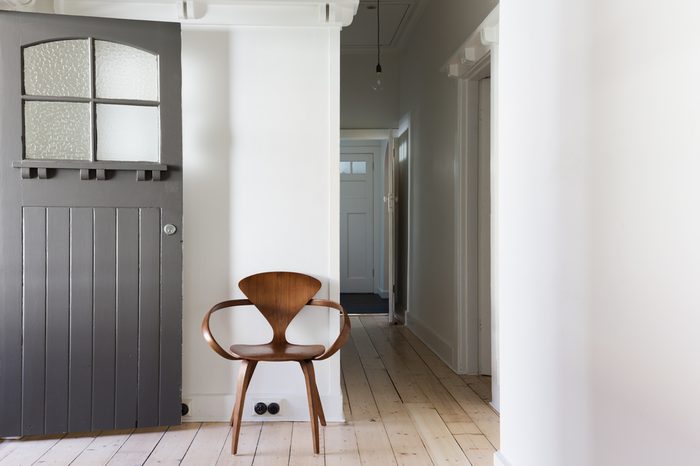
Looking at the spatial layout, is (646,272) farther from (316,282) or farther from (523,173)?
(316,282)

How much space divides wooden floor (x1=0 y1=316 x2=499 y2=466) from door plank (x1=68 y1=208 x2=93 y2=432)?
146 mm

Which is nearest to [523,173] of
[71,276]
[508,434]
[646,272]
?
[646,272]

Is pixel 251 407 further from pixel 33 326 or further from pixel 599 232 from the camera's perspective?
pixel 599 232

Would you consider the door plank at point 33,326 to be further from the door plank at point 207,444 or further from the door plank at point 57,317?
the door plank at point 207,444

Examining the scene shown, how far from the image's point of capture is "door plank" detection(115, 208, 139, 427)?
2883 mm

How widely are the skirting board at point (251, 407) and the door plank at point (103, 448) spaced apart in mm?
317

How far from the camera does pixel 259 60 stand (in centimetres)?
315

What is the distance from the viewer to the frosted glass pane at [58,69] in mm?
2795

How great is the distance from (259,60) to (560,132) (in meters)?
1.84

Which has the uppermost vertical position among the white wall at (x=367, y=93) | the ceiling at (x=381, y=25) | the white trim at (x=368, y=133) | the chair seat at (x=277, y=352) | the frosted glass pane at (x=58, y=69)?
the ceiling at (x=381, y=25)

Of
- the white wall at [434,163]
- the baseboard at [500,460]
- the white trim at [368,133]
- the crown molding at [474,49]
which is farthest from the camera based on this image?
the white trim at [368,133]

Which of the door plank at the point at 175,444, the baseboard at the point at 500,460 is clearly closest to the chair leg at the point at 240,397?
the door plank at the point at 175,444

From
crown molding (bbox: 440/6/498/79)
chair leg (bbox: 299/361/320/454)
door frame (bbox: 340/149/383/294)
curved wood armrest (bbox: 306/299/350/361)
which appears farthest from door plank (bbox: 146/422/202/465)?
door frame (bbox: 340/149/383/294)

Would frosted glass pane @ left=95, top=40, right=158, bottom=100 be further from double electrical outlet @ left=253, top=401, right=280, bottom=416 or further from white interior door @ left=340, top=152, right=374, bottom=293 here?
white interior door @ left=340, top=152, right=374, bottom=293
